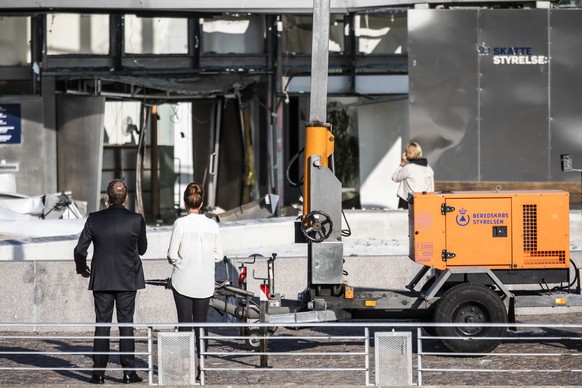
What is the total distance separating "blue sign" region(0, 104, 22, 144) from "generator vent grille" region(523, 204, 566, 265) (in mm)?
12163

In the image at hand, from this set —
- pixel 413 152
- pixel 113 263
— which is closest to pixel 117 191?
pixel 113 263

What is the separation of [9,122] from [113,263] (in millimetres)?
12066

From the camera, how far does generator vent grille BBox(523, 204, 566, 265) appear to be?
12.3 m

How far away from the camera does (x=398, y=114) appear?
23312mm

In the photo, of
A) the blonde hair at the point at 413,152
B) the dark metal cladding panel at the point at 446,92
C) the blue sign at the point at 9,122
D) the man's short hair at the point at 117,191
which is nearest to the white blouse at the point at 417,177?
the blonde hair at the point at 413,152

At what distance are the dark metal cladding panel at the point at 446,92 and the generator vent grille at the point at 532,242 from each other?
7.69m

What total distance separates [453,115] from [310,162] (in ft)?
26.5

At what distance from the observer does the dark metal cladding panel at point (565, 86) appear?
19.9m

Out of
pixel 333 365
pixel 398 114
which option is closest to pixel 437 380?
pixel 333 365

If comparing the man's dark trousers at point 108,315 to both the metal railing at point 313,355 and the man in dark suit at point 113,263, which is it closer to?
the man in dark suit at point 113,263

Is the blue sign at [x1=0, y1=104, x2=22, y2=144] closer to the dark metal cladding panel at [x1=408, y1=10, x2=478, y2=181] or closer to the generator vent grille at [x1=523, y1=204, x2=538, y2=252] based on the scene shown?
the dark metal cladding panel at [x1=408, y1=10, x2=478, y2=181]

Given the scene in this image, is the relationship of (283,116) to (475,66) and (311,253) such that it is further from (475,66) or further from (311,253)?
(311,253)

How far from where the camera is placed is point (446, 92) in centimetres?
2003

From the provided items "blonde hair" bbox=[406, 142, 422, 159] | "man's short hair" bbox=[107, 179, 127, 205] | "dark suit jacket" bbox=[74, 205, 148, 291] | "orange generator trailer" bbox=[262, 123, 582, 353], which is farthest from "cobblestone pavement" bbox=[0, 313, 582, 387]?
"blonde hair" bbox=[406, 142, 422, 159]
